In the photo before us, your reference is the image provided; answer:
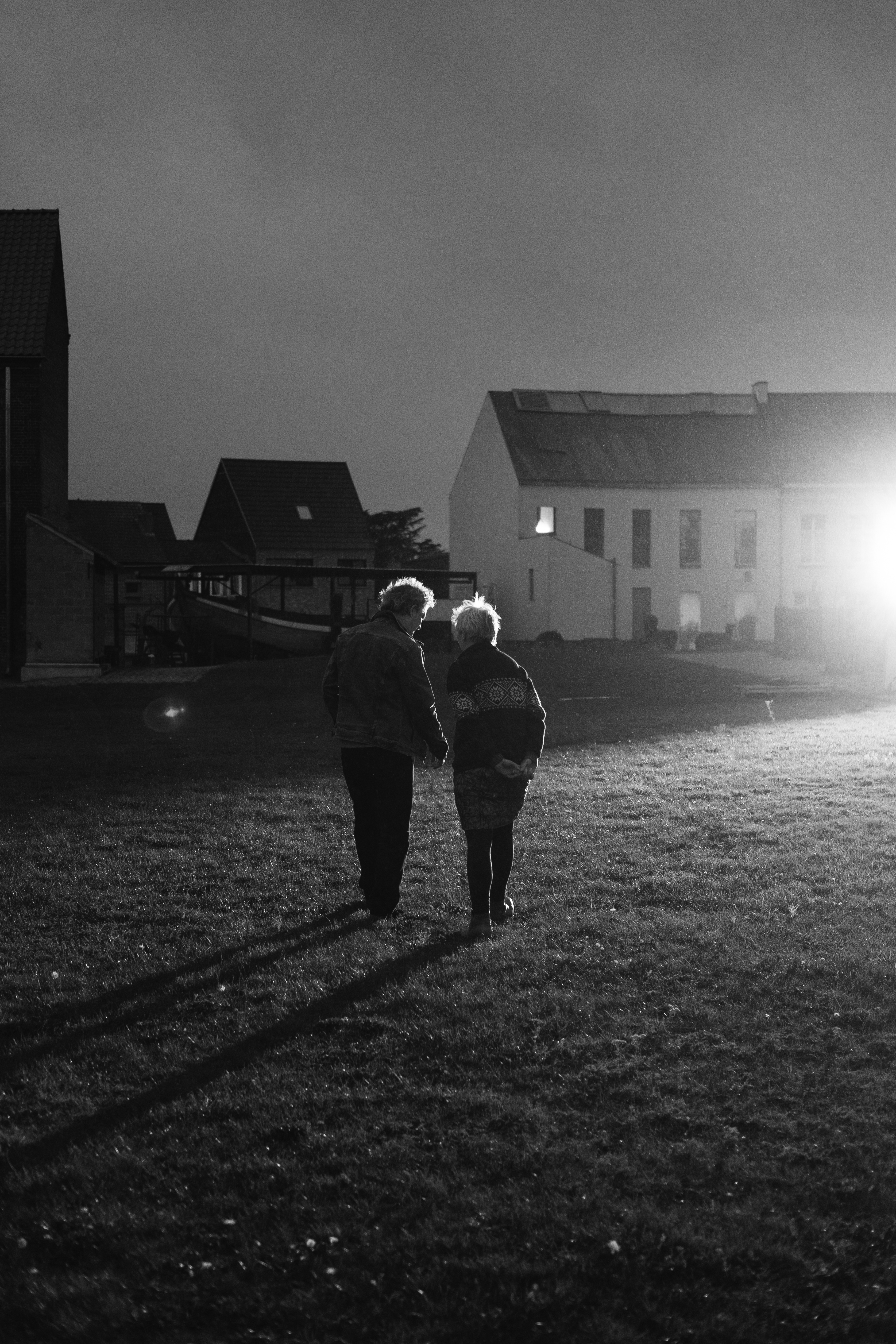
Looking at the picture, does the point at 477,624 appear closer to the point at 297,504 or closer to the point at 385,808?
the point at 385,808

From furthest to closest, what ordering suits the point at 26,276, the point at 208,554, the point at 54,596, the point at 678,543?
the point at 208,554 < the point at 678,543 < the point at 26,276 < the point at 54,596

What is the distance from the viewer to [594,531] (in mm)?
54219

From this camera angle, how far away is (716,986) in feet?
18.4

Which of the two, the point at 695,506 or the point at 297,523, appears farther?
the point at 297,523

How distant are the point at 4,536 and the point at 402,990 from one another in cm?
2771

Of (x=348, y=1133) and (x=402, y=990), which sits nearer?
(x=348, y=1133)

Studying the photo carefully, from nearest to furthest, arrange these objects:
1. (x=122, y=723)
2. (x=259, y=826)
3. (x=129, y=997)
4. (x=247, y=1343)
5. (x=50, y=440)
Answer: (x=247, y=1343) < (x=129, y=997) < (x=259, y=826) < (x=122, y=723) < (x=50, y=440)

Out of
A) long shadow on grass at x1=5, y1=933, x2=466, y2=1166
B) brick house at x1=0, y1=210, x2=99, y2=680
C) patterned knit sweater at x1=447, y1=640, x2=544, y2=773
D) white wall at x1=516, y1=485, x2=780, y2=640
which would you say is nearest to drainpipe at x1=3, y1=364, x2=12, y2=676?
brick house at x1=0, y1=210, x2=99, y2=680

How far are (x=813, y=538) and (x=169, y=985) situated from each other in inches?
2067

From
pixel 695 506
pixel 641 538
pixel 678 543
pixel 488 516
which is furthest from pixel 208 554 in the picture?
pixel 695 506

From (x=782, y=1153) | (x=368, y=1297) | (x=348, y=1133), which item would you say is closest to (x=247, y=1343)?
(x=368, y=1297)

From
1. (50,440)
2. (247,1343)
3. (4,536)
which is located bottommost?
(247,1343)

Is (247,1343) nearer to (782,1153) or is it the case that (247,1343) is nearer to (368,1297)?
(368,1297)

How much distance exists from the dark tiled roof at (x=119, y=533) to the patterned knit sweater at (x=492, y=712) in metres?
54.4
